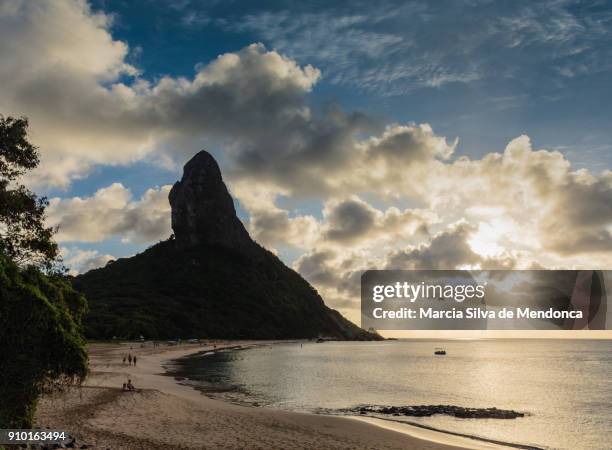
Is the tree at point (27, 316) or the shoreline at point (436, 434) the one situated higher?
the tree at point (27, 316)

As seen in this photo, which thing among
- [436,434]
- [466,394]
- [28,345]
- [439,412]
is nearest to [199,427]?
[28,345]

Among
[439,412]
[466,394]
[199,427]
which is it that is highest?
[199,427]

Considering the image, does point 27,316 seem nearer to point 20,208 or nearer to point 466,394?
→ point 20,208

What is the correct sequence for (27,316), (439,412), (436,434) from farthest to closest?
1. (439,412)
2. (436,434)
3. (27,316)

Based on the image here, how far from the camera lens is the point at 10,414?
1845 cm

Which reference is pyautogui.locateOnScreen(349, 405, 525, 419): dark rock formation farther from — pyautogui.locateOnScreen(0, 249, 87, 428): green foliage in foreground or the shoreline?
pyautogui.locateOnScreen(0, 249, 87, 428): green foliage in foreground

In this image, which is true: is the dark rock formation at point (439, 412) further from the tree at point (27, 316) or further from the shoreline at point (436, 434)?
the tree at point (27, 316)

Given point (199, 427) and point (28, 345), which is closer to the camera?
point (28, 345)

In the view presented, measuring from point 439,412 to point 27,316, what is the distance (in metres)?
38.3

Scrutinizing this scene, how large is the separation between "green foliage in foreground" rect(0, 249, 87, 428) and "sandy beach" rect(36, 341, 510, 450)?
5.08m

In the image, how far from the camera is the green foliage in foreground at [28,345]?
58.4 feet

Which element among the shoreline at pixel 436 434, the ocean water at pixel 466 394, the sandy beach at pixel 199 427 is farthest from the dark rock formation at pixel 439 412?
the sandy beach at pixel 199 427

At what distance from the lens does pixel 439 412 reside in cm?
4650

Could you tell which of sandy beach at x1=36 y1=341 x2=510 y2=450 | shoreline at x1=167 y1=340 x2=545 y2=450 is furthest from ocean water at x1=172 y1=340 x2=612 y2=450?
sandy beach at x1=36 y1=341 x2=510 y2=450
